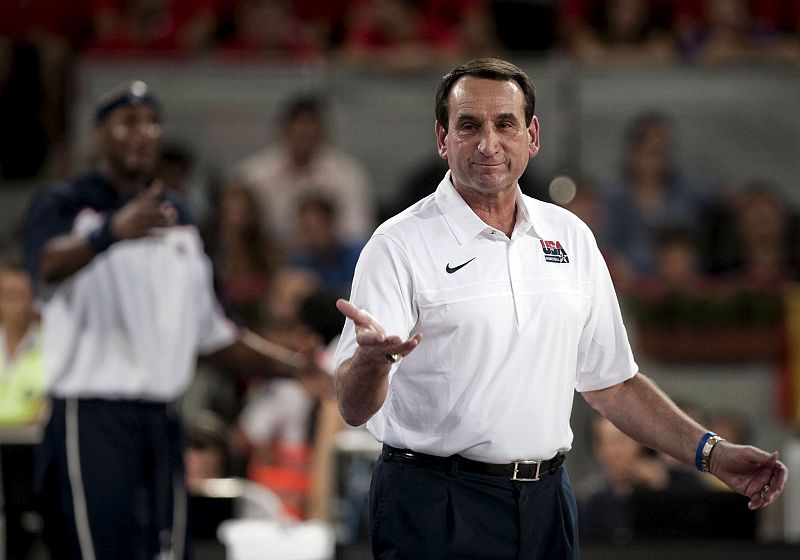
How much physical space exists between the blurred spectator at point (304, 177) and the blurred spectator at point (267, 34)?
2.20ft

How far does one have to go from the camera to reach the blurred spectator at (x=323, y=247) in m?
9.52

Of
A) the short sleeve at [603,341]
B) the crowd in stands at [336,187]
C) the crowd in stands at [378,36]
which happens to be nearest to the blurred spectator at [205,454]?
the crowd in stands at [336,187]

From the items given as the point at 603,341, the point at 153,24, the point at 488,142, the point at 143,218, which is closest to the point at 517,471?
the point at 603,341

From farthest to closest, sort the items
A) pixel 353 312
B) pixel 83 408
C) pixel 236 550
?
pixel 236 550 < pixel 83 408 < pixel 353 312

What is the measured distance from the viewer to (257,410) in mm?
8586

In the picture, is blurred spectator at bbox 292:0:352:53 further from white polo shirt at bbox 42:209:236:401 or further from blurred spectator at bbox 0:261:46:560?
white polo shirt at bbox 42:209:236:401

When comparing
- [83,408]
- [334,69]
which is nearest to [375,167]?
[334,69]

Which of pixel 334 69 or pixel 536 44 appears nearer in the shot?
pixel 334 69

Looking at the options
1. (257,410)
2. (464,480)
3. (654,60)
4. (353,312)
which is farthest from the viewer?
(654,60)

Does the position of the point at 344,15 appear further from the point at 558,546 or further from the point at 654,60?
the point at 558,546

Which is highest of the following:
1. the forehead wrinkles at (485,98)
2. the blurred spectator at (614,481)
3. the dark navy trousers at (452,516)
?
the forehead wrinkles at (485,98)

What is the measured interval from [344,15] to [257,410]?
3.88m

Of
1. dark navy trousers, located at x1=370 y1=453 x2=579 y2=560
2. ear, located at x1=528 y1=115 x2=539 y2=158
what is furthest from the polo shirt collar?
dark navy trousers, located at x1=370 y1=453 x2=579 y2=560

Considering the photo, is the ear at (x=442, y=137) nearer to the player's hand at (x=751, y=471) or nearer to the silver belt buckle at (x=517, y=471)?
the silver belt buckle at (x=517, y=471)
